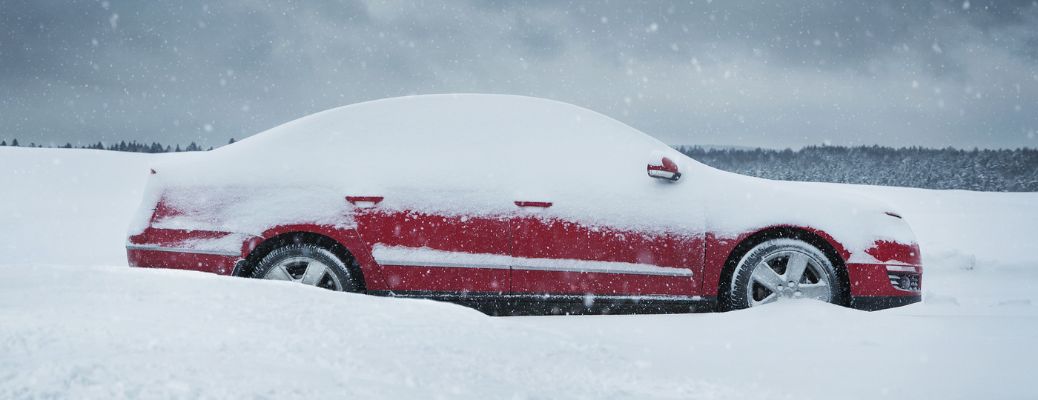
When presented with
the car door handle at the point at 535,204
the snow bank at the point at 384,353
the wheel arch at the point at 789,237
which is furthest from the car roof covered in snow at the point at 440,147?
the snow bank at the point at 384,353

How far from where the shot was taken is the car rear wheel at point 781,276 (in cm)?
416

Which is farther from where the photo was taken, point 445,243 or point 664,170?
point 664,170

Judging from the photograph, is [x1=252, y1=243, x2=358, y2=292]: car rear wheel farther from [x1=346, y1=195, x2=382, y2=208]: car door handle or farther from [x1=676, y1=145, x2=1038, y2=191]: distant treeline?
[x1=676, y1=145, x2=1038, y2=191]: distant treeline

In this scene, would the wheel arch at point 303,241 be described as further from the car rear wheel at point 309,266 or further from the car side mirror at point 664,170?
the car side mirror at point 664,170

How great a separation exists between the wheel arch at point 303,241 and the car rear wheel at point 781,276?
2155 millimetres

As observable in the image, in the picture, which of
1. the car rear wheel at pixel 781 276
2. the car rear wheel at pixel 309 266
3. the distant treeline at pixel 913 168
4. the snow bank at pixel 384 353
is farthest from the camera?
the distant treeline at pixel 913 168

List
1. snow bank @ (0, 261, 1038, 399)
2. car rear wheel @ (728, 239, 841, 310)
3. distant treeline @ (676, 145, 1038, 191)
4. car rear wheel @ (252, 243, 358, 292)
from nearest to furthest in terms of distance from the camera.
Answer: snow bank @ (0, 261, 1038, 399), car rear wheel @ (252, 243, 358, 292), car rear wheel @ (728, 239, 841, 310), distant treeline @ (676, 145, 1038, 191)

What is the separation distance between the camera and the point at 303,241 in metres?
4.09

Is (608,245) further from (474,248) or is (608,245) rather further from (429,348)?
(429,348)

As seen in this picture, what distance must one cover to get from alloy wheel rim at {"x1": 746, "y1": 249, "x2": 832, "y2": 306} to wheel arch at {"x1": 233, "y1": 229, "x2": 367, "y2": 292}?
2.24 meters

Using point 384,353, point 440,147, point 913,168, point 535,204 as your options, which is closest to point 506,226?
point 535,204

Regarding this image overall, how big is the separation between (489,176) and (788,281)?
1847 mm

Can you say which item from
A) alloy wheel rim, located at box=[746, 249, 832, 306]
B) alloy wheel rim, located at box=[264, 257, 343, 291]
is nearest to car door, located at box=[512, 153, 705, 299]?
alloy wheel rim, located at box=[746, 249, 832, 306]

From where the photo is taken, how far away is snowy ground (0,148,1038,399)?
1.67m
